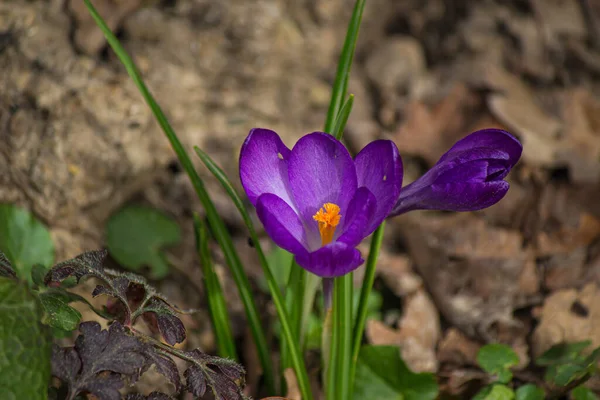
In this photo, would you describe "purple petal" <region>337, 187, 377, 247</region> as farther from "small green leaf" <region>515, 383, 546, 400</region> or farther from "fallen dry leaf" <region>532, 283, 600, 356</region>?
"fallen dry leaf" <region>532, 283, 600, 356</region>

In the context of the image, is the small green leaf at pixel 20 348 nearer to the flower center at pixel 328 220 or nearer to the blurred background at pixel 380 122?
the flower center at pixel 328 220

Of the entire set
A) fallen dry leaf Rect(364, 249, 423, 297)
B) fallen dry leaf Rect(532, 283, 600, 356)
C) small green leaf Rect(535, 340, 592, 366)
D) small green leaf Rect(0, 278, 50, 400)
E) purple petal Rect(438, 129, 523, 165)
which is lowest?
small green leaf Rect(0, 278, 50, 400)

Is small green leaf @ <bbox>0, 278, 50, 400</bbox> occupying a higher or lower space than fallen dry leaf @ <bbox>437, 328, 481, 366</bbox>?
lower

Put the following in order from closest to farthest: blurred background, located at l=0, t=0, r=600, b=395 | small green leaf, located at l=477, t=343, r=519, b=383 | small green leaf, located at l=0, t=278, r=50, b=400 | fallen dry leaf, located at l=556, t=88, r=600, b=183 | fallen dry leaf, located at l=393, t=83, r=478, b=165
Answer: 1. small green leaf, located at l=0, t=278, r=50, b=400
2. small green leaf, located at l=477, t=343, r=519, b=383
3. blurred background, located at l=0, t=0, r=600, b=395
4. fallen dry leaf, located at l=556, t=88, r=600, b=183
5. fallen dry leaf, located at l=393, t=83, r=478, b=165

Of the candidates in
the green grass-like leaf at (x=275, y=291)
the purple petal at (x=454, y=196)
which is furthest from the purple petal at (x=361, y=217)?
the green grass-like leaf at (x=275, y=291)

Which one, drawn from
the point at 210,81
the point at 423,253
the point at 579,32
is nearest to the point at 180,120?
the point at 210,81

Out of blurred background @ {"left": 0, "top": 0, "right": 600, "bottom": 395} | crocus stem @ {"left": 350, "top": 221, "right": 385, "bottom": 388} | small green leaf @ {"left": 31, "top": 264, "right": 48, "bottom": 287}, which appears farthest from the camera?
blurred background @ {"left": 0, "top": 0, "right": 600, "bottom": 395}

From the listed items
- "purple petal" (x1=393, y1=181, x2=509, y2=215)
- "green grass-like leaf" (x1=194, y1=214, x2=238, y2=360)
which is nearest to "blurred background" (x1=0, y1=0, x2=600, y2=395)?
"green grass-like leaf" (x1=194, y1=214, x2=238, y2=360)

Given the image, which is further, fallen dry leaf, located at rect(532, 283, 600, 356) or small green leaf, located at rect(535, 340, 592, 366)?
fallen dry leaf, located at rect(532, 283, 600, 356)
